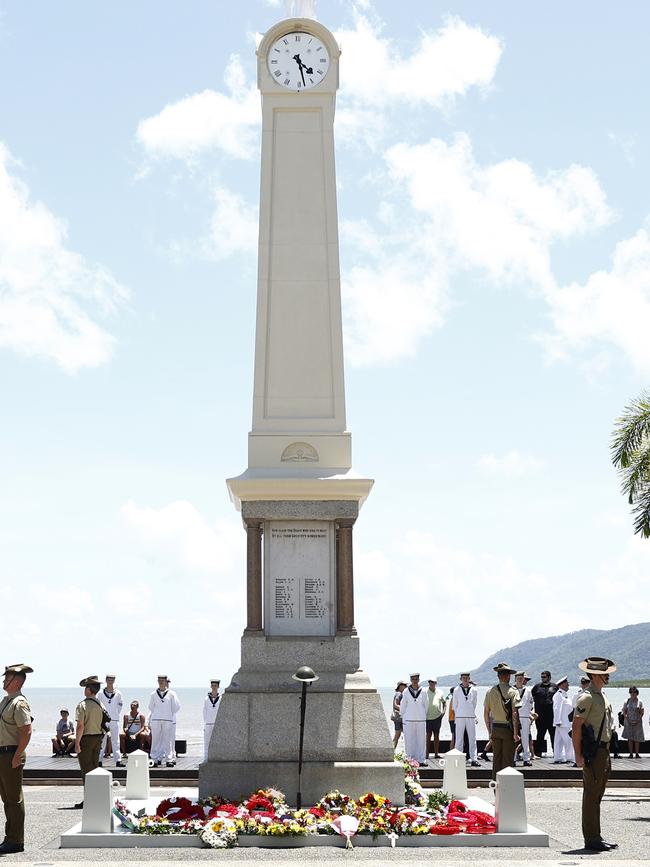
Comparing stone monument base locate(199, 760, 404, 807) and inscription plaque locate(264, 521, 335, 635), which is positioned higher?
inscription plaque locate(264, 521, 335, 635)

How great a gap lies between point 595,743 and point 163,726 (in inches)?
477

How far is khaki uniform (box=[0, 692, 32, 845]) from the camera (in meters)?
11.8

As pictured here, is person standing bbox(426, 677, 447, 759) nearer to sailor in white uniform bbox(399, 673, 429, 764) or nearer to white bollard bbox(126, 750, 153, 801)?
sailor in white uniform bbox(399, 673, 429, 764)

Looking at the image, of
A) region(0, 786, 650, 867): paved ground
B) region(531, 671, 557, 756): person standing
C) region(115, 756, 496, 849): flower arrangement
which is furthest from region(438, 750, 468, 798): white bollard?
region(531, 671, 557, 756): person standing

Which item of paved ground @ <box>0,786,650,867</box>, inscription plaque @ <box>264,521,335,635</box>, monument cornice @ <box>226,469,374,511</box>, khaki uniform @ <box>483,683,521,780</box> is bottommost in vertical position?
paved ground @ <box>0,786,650,867</box>

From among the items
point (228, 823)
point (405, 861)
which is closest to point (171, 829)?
point (228, 823)

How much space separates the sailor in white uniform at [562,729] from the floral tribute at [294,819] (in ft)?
31.7

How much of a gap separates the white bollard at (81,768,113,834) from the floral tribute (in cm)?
24

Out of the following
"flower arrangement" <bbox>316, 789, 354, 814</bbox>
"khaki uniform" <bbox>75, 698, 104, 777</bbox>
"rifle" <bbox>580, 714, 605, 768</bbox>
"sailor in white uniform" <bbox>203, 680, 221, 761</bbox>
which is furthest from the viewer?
"sailor in white uniform" <bbox>203, 680, 221, 761</bbox>

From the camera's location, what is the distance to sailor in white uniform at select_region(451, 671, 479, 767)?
2286cm

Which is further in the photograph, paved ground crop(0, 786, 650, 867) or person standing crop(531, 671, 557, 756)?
person standing crop(531, 671, 557, 756)

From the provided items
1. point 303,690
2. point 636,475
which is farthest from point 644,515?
point 303,690

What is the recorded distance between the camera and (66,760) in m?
23.5

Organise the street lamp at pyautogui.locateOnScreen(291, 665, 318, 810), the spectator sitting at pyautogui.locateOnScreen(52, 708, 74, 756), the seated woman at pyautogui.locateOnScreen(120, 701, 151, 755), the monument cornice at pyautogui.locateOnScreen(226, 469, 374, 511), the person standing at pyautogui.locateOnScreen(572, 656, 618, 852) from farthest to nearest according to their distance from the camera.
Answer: the spectator sitting at pyautogui.locateOnScreen(52, 708, 74, 756)
the seated woman at pyautogui.locateOnScreen(120, 701, 151, 755)
the monument cornice at pyautogui.locateOnScreen(226, 469, 374, 511)
the street lamp at pyautogui.locateOnScreen(291, 665, 318, 810)
the person standing at pyautogui.locateOnScreen(572, 656, 618, 852)
